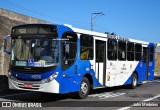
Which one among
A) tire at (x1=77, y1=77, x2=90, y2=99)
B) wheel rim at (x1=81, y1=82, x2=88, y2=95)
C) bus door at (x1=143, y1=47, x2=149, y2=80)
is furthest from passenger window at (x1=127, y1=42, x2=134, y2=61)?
wheel rim at (x1=81, y1=82, x2=88, y2=95)

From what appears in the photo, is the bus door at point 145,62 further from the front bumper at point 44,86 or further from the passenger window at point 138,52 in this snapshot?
the front bumper at point 44,86

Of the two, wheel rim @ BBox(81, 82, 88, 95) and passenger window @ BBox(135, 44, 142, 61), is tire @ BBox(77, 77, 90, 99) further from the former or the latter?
passenger window @ BBox(135, 44, 142, 61)

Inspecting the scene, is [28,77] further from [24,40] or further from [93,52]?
[93,52]

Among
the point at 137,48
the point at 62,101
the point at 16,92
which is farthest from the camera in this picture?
the point at 137,48

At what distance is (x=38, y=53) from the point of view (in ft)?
41.6

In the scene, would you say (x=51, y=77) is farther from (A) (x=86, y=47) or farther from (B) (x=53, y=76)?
(A) (x=86, y=47)

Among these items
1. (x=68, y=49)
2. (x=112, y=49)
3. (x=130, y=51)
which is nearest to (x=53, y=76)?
(x=68, y=49)

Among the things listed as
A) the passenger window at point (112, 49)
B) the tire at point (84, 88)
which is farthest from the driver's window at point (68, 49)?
the passenger window at point (112, 49)

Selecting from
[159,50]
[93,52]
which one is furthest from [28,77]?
[159,50]

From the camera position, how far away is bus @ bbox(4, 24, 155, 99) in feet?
41.2

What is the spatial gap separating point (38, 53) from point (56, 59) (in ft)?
2.30

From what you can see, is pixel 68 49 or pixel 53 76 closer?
pixel 53 76

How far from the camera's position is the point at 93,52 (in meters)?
15.1

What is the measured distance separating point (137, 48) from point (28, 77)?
928 centimetres
